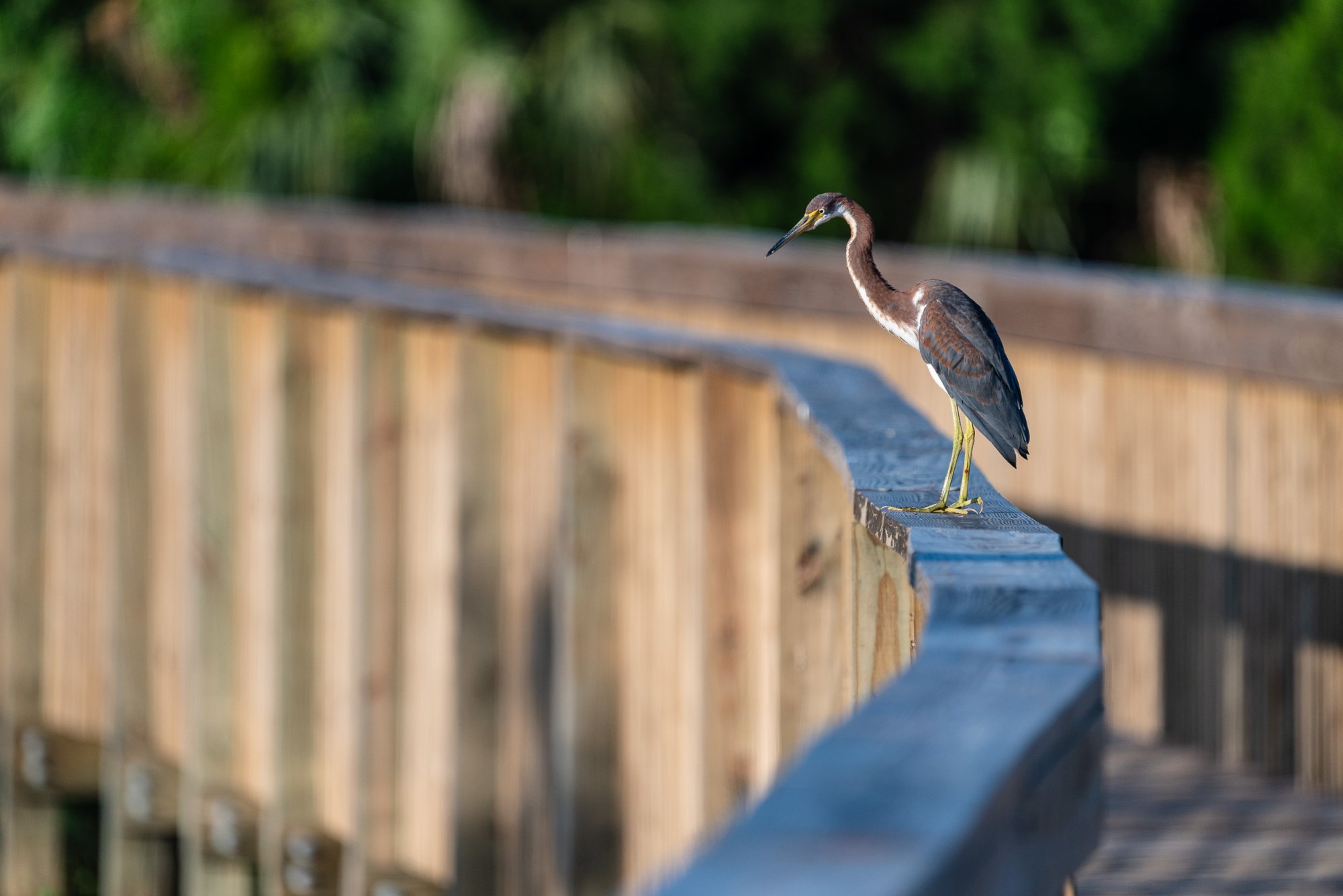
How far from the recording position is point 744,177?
47.5ft

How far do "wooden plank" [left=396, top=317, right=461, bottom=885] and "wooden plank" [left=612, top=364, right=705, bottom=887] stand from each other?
63 centimetres

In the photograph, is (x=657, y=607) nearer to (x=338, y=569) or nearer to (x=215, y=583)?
(x=338, y=569)

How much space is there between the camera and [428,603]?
479 centimetres

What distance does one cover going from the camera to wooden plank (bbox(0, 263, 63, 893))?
6.42m

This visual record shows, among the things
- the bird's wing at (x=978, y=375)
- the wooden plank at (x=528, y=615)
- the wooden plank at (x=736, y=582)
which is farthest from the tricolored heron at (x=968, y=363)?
the wooden plank at (x=528, y=615)

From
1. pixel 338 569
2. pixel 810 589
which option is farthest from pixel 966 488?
pixel 338 569

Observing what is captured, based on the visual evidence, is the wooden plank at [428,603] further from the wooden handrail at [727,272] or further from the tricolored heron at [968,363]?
the tricolored heron at [968,363]

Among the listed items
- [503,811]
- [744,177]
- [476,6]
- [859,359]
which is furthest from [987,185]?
[503,811]

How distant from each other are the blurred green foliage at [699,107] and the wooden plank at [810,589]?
9.42 metres

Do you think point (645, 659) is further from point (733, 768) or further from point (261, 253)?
point (261, 253)

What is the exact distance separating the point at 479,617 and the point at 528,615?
0.55 feet

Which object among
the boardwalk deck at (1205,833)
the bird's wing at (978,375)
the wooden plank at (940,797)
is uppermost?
the bird's wing at (978,375)

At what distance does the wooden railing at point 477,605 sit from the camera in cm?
160

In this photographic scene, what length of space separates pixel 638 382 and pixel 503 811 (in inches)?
45.0
